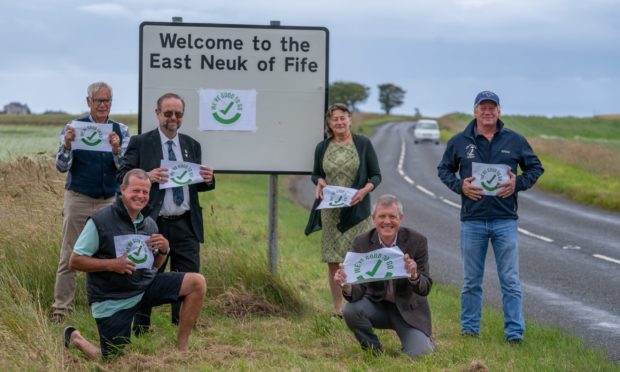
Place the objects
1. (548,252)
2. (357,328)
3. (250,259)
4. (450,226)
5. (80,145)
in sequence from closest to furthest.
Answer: (357,328), (80,145), (250,259), (548,252), (450,226)

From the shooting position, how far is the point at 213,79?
9.65 metres

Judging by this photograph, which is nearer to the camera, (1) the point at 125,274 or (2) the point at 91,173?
(1) the point at 125,274

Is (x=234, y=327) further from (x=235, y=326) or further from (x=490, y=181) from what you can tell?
(x=490, y=181)

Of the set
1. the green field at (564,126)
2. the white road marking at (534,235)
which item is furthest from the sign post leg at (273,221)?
the green field at (564,126)

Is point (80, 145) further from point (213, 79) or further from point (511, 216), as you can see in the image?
point (511, 216)

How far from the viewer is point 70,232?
28.5 ft

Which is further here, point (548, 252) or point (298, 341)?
point (548, 252)

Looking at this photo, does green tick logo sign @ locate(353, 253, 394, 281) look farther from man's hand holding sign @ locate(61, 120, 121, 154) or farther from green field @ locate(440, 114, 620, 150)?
green field @ locate(440, 114, 620, 150)

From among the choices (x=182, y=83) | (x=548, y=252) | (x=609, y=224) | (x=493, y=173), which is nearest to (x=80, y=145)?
(x=182, y=83)

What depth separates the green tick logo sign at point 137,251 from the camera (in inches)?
270

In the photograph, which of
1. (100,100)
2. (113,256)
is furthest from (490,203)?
(100,100)

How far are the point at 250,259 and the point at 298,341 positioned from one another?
70.1 inches

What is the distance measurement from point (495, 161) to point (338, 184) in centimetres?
145

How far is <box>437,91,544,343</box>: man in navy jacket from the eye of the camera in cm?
823
